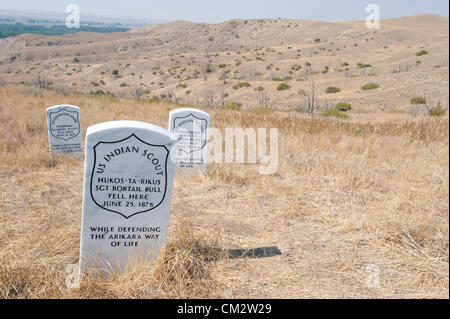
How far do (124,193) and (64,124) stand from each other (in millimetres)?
4774

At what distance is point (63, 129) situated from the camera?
693cm

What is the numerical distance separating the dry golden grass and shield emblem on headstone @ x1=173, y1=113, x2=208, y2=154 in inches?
22.1

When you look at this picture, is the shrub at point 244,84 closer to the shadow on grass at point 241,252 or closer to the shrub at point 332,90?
the shrub at point 332,90

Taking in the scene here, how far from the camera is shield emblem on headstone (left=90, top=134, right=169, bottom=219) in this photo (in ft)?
9.29

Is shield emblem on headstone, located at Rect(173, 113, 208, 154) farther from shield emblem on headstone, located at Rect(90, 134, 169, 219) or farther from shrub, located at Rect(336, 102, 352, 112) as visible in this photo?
shrub, located at Rect(336, 102, 352, 112)

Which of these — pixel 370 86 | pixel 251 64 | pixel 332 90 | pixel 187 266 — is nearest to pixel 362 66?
pixel 332 90

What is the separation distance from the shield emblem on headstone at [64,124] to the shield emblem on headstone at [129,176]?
4.68m

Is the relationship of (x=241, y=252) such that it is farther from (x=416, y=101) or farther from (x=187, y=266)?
(x=416, y=101)

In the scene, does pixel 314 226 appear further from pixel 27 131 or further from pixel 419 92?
pixel 419 92

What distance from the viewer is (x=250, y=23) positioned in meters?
90.3

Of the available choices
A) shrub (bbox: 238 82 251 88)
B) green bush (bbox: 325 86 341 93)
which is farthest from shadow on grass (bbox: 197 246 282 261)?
shrub (bbox: 238 82 251 88)

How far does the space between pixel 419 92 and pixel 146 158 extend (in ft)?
78.0
